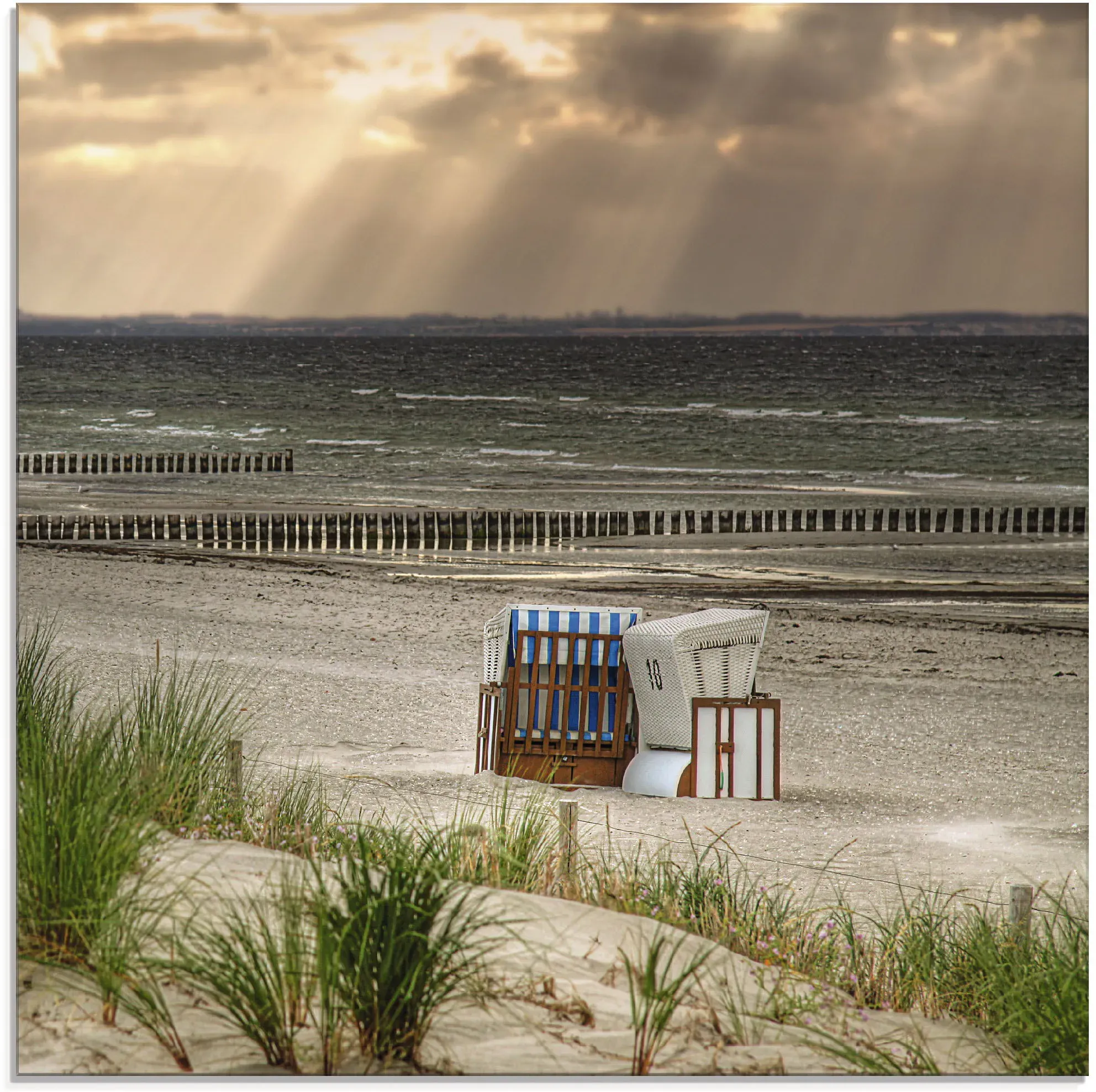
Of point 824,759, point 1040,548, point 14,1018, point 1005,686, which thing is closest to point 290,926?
point 14,1018

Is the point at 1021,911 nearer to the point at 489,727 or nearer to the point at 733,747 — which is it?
the point at 733,747

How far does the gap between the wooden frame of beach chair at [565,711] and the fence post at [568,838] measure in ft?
7.93

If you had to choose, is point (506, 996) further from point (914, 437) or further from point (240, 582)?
point (914, 437)

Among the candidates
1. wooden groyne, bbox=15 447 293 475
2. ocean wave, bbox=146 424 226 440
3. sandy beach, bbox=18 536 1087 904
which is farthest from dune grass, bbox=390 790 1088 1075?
ocean wave, bbox=146 424 226 440

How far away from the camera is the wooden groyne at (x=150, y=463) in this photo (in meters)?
28.5

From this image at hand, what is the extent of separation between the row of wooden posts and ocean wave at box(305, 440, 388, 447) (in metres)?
29.5

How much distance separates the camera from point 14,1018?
3389mm

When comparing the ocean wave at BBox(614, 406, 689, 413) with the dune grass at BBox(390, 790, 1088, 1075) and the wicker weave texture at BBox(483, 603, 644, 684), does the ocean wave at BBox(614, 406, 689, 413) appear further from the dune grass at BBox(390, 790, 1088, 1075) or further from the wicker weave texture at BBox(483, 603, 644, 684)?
the dune grass at BBox(390, 790, 1088, 1075)

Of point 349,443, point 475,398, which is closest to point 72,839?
point 349,443

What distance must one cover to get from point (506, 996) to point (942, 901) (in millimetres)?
2600

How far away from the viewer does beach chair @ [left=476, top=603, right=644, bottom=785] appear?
6934mm

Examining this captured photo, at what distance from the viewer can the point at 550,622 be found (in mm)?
7004

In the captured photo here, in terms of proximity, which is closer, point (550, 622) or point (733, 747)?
point (733, 747)

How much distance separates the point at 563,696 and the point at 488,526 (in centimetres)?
1306
